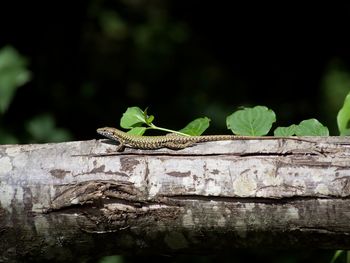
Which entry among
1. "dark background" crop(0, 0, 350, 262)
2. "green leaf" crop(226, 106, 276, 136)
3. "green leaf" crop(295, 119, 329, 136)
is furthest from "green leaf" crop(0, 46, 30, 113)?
"green leaf" crop(295, 119, 329, 136)

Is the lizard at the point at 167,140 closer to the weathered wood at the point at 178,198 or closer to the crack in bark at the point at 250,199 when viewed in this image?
the weathered wood at the point at 178,198

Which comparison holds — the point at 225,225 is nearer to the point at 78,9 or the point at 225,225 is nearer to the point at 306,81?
the point at 78,9

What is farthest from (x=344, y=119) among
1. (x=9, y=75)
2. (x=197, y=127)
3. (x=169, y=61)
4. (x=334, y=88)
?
(x=334, y=88)

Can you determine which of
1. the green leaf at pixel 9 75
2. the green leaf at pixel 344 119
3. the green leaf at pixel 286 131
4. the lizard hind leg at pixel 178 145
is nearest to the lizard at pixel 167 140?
the lizard hind leg at pixel 178 145

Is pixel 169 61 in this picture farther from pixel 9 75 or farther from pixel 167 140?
pixel 167 140

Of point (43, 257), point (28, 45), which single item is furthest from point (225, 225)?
point (28, 45)

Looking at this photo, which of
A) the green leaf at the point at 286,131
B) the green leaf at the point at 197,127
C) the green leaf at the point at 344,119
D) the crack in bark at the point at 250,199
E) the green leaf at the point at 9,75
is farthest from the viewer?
the green leaf at the point at 9,75
